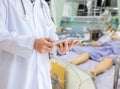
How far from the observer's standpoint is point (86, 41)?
9.68 feet

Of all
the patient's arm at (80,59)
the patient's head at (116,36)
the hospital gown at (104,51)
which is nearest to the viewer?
the patient's arm at (80,59)

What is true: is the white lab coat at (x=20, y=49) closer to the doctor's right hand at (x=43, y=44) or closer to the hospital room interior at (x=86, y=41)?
the doctor's right hand at (x=43, y=44)

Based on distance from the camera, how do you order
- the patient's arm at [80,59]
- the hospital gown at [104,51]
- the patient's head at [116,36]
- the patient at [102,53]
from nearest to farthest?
the patient at [102,53] → the patient's arm at [80,59] → the hospital gown at [104,51] → the patient's head at [116,36]

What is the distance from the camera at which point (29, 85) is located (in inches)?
37.9

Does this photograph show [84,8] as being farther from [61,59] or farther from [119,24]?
[61,59]

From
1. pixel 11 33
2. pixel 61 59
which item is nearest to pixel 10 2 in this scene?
pixel 11 33

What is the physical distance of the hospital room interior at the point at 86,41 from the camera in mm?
1830

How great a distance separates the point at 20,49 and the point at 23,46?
2cm

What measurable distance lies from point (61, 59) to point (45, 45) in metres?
1.43

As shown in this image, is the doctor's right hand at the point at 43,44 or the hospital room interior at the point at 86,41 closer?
the doctor's right hand at the point at 43,44

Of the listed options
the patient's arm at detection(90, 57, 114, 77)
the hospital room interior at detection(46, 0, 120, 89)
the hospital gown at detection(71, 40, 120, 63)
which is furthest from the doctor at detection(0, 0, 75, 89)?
the hospital gown at detection(71, 40, 120, 63)

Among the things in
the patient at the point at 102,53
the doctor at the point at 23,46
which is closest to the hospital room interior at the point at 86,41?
the patient at the point at 102,53

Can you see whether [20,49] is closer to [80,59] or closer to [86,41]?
[80,59]

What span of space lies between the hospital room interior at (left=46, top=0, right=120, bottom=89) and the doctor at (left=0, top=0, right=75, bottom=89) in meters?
0.65
